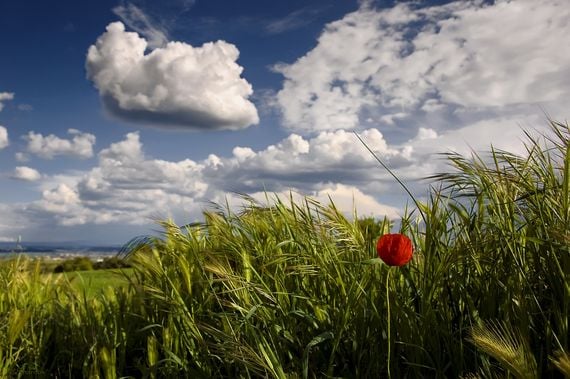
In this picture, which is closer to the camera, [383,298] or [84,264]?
[383,298]

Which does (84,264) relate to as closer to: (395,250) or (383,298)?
(383,298)

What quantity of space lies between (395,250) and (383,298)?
2.11 ft

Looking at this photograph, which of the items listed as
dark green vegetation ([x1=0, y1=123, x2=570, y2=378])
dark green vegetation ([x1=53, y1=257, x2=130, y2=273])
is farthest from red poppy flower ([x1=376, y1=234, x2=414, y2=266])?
dark green vegetation ([x1=53, y1=257, x2=130, y2=273])

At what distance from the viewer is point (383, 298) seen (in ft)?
8.43

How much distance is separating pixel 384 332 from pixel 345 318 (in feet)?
0.82

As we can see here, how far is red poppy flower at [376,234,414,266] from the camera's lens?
6.51 feet

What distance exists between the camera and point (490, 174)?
8.28 ft

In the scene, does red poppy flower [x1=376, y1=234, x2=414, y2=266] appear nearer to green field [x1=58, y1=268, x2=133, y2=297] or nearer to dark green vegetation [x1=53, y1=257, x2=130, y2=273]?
green field [x1=58, y1=268, x2=133, y2=297]

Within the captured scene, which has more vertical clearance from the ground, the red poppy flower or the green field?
the red poppy flower

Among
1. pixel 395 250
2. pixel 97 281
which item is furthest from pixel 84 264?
pixel 395 250

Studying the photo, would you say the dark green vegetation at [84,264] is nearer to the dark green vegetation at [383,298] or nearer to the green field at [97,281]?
the green field at [97,281]

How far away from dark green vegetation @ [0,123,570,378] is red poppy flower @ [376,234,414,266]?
0.07m

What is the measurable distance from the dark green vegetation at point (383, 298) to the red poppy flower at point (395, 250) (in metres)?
0.07

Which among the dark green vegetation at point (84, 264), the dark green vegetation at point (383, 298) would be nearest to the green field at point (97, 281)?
the dark green vegetation at point (383, 298)
